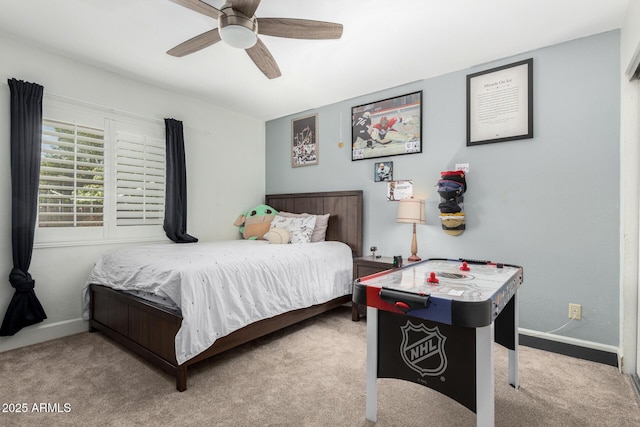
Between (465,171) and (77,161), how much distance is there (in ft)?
11.7

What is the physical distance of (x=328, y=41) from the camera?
8.50ft

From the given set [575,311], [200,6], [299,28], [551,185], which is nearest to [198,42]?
[200,6]

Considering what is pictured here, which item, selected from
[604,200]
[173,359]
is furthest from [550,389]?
[173,359]

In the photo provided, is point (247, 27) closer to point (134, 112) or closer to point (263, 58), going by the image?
point (263, 58)

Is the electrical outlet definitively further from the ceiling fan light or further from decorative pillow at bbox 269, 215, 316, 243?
the ceiling fan light

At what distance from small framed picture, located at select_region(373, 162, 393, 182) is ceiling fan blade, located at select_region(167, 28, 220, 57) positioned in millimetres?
2068

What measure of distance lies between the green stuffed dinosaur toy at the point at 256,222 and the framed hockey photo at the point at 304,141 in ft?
2.42

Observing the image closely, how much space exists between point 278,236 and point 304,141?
1.44 metres

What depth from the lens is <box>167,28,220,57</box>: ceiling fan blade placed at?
2.10 metres

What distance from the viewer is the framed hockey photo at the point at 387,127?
132 inches

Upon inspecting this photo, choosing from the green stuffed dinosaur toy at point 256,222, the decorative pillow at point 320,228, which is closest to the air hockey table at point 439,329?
the decorative pillow at point 320,228

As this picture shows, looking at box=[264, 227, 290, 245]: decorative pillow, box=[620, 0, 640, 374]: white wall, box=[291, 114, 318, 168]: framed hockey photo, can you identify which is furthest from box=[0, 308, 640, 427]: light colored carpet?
box=[291, 114, 318, 168]: framed hockey photo

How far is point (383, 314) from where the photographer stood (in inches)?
66.8

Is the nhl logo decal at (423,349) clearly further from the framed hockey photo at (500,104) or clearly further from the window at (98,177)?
the window at (98,177)
